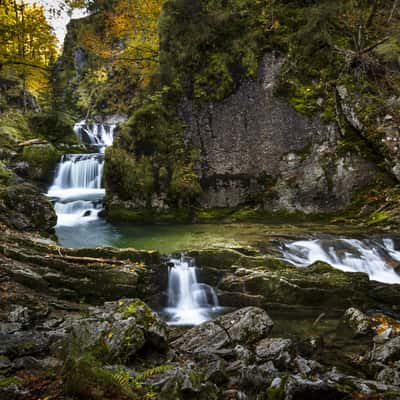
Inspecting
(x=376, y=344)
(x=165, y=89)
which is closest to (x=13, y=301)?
(x=376, y=344)

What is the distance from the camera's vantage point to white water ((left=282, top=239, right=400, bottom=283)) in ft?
27.1

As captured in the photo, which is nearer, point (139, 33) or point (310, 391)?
point (310, 391)

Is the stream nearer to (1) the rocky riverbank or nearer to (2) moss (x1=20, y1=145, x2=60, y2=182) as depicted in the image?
(1) the rocky riverbank

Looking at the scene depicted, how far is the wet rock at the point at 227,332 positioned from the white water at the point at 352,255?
3011 mm

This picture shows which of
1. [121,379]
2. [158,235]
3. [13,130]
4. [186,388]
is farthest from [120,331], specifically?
[13,130]

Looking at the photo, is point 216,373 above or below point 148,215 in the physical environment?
below

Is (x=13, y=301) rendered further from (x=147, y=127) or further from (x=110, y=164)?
(x=147, y=127)

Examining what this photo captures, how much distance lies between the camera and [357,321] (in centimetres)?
612

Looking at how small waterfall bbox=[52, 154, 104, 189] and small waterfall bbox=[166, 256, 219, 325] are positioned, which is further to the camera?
small waterfall bbox=[52, 154, 104, 189]

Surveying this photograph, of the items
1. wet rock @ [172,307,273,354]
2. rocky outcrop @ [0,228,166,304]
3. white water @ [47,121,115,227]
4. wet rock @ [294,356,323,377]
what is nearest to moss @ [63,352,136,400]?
wet rock @ [172,307,273,354]

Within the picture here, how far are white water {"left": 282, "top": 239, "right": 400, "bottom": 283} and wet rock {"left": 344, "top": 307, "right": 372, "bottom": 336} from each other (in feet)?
6.29

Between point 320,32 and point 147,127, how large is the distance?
8125 millimetres

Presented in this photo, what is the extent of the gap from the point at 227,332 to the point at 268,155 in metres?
9.48

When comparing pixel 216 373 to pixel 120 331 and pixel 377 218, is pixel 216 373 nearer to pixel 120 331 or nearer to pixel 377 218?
pixel 120 331
